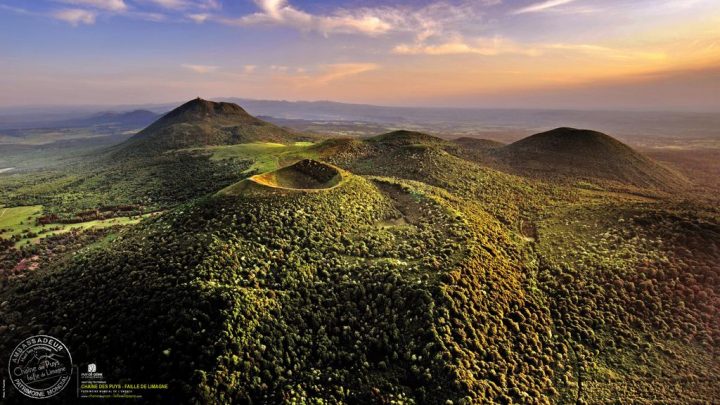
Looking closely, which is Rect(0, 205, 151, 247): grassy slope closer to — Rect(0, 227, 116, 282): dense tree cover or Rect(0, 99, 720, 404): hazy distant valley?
Rect(0, 99, 720, 404): hazy distant valley

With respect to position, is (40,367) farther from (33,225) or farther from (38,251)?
(33,225)

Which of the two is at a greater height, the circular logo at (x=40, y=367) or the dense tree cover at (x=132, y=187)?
the dense tree cover at (x=132, y=187)

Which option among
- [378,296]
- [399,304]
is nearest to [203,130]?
[378,296]

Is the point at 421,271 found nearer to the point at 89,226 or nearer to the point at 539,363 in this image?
the point at 539,363

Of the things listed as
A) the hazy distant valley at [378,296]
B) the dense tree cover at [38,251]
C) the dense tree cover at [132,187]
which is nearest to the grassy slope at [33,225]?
the hazy distant valley at [378,296]

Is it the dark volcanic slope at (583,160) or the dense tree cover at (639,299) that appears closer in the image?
the dense tree cover at (639,299)

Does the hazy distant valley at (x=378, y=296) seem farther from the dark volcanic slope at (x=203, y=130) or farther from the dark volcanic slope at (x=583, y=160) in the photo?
the dark volcanic slope at (x=203, y=130)

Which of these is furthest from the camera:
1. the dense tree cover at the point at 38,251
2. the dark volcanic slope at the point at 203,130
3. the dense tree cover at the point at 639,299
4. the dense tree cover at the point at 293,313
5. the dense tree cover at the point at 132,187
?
the dark volcanic slope at the point at 203,130
